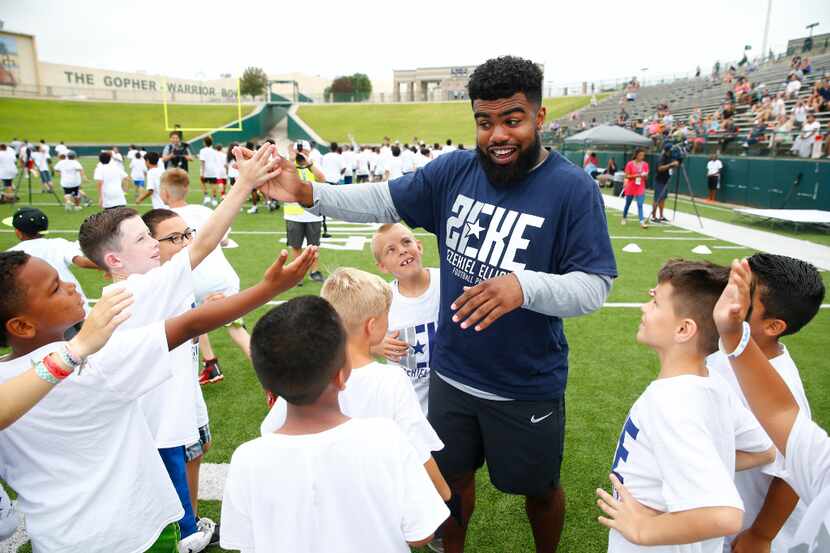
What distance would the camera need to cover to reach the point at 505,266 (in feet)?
7.16

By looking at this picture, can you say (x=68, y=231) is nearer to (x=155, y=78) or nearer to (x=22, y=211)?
(x=22, y=211)

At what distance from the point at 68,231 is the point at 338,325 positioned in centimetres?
1280

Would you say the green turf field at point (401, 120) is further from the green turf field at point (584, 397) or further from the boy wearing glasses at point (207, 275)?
the boy wearing glasses at point (207, 275)

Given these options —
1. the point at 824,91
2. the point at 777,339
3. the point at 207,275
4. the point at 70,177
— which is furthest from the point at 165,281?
the point at 824,91

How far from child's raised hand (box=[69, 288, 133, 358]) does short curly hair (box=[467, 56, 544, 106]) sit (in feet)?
5.01

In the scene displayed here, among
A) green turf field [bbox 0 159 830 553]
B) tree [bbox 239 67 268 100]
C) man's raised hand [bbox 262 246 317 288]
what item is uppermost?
tree [bbox 239 67 268 100]

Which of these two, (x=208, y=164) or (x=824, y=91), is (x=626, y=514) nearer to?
(x=208, y=164)

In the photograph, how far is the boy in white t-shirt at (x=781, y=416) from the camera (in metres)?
1.48

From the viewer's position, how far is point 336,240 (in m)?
11.2

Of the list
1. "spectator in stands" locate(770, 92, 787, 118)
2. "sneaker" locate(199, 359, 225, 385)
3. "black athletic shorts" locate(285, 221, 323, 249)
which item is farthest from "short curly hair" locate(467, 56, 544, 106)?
"spectator in stands" locate(770, 92, 787, 118)

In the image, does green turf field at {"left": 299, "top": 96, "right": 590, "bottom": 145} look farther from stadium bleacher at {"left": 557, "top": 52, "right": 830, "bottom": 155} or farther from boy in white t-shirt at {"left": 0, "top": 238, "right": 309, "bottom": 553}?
boy in white t-shirt at {"left": 0, "top": 238, "right": 309, "bottom": 553}

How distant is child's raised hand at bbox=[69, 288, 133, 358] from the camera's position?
1451 millimetres

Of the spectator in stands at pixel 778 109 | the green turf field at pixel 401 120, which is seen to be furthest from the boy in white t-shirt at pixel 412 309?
the green turf field at pixel 401 120

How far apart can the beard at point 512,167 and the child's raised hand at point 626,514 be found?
4.08 ft
